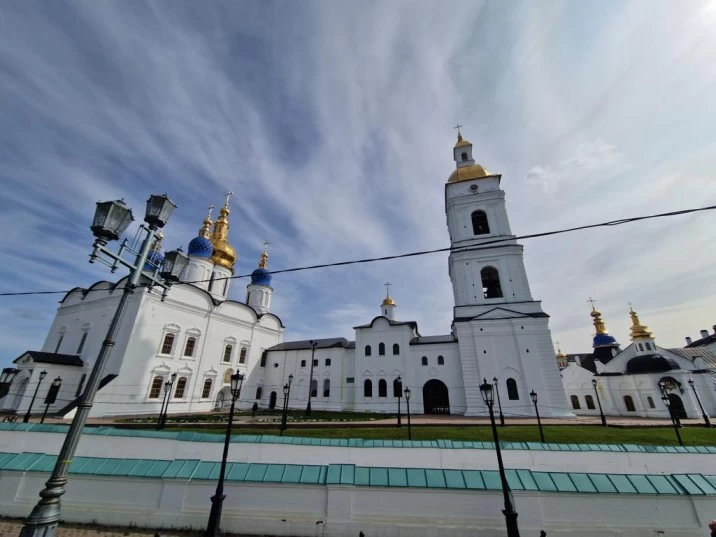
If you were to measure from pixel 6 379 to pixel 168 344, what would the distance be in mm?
10254

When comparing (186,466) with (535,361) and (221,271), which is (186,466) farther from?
(221,271)

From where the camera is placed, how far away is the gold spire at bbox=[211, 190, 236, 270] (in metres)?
36.0

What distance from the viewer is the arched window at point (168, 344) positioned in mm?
24698

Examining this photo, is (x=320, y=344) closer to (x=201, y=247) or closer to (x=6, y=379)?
(x=201, y=247)

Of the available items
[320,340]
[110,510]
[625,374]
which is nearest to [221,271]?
[320,340]

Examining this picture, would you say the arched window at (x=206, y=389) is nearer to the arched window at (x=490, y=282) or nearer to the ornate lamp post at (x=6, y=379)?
the ornate lamp post at (x=6, y=379)

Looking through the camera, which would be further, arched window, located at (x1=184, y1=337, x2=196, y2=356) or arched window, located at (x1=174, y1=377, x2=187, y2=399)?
arched window, located at (x1=184, y1=337, x2=196, y2=356)

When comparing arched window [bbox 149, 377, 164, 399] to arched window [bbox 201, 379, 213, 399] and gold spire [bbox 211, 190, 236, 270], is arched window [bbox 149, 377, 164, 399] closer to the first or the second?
arched window [bbox 201, 379, 213, 399]

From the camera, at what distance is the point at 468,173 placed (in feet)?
97.0

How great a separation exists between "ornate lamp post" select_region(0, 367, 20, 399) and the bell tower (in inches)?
1292

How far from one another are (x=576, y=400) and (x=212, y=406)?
34.3 metres

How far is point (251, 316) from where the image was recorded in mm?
33469

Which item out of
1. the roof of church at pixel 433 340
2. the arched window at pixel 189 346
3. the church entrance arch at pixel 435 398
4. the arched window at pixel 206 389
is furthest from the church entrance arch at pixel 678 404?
the arched window at pixel 189 346

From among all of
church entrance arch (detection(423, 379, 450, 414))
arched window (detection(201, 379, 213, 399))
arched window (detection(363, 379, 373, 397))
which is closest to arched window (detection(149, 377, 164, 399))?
arched window (detection(201, 379, 213, 399))
